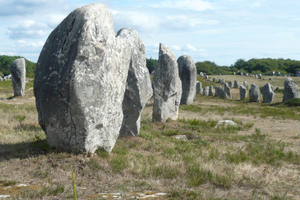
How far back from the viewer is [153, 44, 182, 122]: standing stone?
11.6 m

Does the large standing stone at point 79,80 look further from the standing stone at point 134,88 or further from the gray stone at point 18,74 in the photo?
the gray stone at point 18,74

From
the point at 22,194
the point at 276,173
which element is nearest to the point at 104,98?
the point at 22,194

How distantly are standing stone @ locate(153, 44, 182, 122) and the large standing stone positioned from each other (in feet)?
18.6

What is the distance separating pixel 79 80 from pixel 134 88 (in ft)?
9.50

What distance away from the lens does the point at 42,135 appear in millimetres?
7434

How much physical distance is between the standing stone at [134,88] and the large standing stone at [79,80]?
6.52 feet

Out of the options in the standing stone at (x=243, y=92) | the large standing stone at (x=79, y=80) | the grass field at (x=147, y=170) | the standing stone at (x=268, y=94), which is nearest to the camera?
the grass field at (x=147, y=170)

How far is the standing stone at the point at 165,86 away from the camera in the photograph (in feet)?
38.0

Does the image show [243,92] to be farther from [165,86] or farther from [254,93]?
[165,86]

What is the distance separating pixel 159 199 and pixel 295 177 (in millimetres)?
3062

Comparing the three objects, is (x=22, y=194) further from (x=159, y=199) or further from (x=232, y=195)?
(x=232, y=195)

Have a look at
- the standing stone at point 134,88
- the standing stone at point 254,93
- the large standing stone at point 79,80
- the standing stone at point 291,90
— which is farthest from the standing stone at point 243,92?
the large standing stone at point 79,80

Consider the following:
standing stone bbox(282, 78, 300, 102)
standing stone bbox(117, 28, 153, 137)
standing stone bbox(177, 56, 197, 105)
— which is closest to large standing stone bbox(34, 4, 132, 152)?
standing stone bbox(117, 28, 153, 137)

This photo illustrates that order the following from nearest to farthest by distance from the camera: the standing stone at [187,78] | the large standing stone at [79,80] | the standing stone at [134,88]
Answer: the large standing stone at [79,80], the standing stone at [134,88], the standing stone at [187,78]
